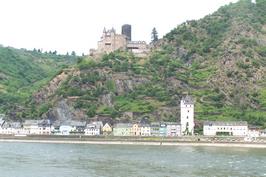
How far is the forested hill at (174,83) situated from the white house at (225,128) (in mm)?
4753

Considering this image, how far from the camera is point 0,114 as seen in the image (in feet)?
455

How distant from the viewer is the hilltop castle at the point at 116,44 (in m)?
152

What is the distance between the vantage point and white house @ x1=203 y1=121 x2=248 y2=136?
109438 mm

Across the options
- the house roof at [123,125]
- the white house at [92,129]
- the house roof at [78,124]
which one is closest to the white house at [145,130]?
the house roof at [123,125]

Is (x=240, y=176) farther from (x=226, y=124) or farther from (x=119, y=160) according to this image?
(x=226, y=124)

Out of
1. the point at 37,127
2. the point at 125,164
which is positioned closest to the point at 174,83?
→ the point at 37,127

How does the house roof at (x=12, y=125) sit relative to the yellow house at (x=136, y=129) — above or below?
above

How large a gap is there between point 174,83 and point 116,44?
87.4 feet

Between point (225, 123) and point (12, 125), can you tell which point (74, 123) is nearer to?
point (12, 125)

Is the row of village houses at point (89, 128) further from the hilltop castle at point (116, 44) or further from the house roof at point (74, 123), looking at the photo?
the hilltop castle at point (116, 44)

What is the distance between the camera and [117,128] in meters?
116

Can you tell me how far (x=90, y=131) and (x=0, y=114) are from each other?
3220 centimetres

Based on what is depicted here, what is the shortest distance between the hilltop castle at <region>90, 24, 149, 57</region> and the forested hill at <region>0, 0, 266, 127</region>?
3288 mm

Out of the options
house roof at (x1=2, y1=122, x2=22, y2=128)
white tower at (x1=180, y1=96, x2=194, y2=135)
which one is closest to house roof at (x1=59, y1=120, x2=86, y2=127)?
house roof at (x1=2, y1=122, x2=22, y2=128)
